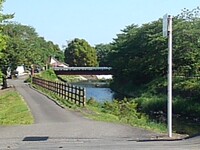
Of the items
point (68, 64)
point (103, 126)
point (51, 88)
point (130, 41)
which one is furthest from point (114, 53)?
point (103, 126)

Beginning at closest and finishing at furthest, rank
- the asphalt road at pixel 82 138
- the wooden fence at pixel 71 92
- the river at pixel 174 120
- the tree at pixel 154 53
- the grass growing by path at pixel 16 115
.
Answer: the asphalt road at pixel 82 138 < the grass growing by path at pixel 16 115 < the river at pixel 174 120 < the wooden fence at pixel 71 92 < the tree at pixel 154 53

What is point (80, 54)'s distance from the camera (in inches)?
4956

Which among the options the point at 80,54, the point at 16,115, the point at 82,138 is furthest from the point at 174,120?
the point at 80,54

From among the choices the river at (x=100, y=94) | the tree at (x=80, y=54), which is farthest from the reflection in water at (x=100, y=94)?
the tree at (x=80, y=54)

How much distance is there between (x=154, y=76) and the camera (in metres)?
58.4

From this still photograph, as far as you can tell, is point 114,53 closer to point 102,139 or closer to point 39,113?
point 39,113

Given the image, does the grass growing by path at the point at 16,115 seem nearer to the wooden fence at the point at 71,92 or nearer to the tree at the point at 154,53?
the wooden fence at the point at 71,92

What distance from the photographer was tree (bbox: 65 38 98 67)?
12394 cm

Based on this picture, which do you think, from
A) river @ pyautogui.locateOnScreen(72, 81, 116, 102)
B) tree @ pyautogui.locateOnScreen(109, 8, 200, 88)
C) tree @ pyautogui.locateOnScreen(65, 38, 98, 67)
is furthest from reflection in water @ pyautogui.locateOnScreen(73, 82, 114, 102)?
tree @ pyautogui.locateOnScreen(65, 38, 98, 67)

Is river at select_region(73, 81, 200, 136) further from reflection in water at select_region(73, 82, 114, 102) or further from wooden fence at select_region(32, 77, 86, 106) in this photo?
wooden fence at select_region(32, 77, 86, 106)

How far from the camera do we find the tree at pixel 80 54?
124 metres

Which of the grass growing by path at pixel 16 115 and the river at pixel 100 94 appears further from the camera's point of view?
the river at pixel 100 94

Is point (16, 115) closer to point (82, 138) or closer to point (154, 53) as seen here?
point (82, 138)

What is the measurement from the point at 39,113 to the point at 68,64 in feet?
354
